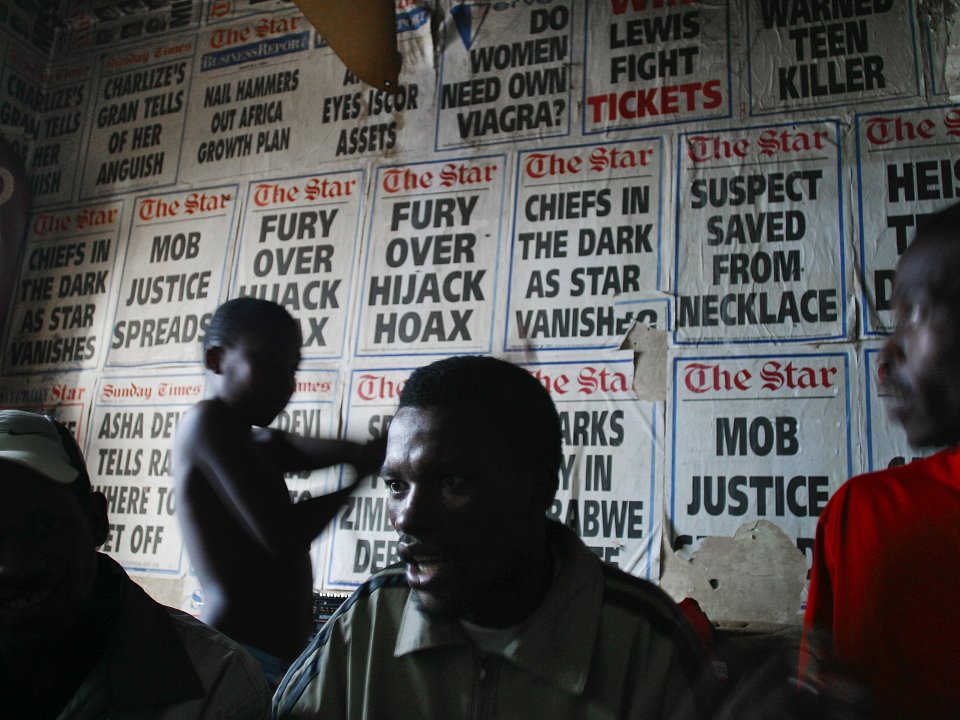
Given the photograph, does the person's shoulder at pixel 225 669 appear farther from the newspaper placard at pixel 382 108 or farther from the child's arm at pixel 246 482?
the newspaper placard at pixel 382 108

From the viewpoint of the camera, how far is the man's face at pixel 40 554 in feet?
2.95

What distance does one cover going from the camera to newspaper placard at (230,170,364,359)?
2.31m

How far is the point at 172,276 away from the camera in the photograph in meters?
2.55

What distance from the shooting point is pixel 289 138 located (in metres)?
2.54

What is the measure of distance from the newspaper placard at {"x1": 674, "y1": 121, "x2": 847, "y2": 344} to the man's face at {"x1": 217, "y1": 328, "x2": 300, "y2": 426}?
983 mm

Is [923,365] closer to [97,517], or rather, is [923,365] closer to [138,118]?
[97,517]

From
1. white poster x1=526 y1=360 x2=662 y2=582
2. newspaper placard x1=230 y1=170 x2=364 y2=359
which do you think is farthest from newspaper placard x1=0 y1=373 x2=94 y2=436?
white poster x1=526 y1=360 x2=662 y2=582

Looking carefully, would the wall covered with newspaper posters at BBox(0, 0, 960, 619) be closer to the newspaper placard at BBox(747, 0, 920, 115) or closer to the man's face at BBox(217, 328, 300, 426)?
the newspaper placard at BBox(747, 0, 920, 115)

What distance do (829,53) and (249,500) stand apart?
1.79 m

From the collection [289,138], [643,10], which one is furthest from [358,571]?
[643,10]

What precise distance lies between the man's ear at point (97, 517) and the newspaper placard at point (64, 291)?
5.71ft

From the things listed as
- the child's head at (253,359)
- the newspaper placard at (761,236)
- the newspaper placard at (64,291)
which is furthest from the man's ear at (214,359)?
the newspaper placard at (64,291)

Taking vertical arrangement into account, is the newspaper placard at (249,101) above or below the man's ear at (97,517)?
above

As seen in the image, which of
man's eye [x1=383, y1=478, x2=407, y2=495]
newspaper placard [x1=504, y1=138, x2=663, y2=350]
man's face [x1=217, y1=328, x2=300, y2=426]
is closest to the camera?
man's eye [x1=383, y1=478, x2=407, y2=495]
